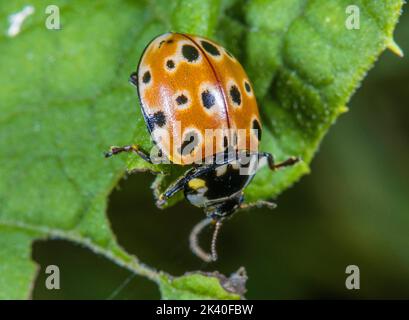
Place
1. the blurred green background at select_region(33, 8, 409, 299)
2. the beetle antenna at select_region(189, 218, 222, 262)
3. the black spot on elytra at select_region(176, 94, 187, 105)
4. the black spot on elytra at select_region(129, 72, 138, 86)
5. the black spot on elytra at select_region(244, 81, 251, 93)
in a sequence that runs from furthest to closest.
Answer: the blurred green background at select_region(33, 8, 409, 299), the beetle antenna at select_region(189, 218, 222, 262), the black spot on elytra at select_region(129, 72, 138, 86), the black spot on elytra at select_region(244, 81, 251, 93), the black spot on elytra at select_region(176, 94, 187, 105)

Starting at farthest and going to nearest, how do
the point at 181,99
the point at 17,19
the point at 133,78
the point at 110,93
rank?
the point at 17,19
the point at 110,93
the point at 133,78
the point at 181,99

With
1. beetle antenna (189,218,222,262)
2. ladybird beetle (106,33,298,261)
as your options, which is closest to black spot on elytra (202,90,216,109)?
ladybird beetle (106,33,298,261)

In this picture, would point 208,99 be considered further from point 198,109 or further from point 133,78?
point 133,78

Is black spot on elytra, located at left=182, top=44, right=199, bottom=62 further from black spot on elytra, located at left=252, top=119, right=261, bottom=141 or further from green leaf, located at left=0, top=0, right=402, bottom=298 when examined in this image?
black spot on elytra, located at left=252, top=119, right=261, bottom=141

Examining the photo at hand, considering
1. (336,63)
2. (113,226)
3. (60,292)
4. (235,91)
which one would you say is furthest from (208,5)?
(60,292)

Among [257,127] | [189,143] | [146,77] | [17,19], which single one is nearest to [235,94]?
[257,127]

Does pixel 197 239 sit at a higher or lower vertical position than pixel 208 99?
lower
